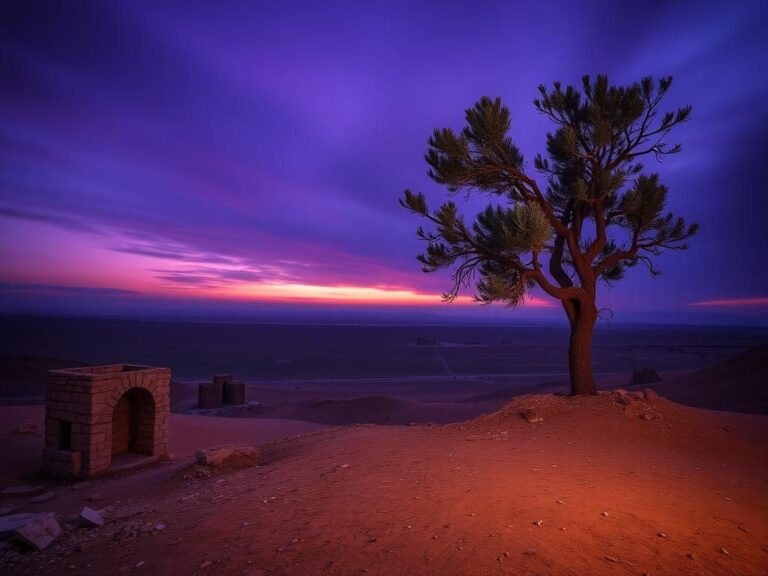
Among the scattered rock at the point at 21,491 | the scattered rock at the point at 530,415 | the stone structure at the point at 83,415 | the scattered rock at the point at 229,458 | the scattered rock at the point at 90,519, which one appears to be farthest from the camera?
the stone structure at the point at 83,415

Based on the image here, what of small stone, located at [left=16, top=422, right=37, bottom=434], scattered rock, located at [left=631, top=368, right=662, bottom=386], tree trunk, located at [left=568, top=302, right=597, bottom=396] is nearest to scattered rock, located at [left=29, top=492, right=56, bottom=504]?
small stone, located at [left=16, top=422, right=37, bottom=434]

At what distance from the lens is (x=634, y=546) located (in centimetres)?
444

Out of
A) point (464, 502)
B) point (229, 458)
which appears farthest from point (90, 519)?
point (464, 502)

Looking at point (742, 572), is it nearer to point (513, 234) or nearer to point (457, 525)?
point (457, 525)

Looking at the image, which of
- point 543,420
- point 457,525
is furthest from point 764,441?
point 457,525

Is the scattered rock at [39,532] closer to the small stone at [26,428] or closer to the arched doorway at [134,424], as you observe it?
the arched doorway at [134,424]

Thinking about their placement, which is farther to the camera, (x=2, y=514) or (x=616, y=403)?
(x=616, y=403)

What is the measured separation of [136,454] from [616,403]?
12974mm

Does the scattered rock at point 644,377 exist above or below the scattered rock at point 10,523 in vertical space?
below

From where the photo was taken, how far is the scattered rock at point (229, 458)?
32.8 feet

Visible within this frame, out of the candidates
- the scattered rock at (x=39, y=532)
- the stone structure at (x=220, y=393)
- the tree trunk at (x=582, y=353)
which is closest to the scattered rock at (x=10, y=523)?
the scattered rock at (x=39, y=532)

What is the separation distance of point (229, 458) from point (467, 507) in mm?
6744

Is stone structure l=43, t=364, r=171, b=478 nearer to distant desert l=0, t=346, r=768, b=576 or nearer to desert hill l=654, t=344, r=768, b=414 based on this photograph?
distant desert l=0, t=346, r=768, b=576

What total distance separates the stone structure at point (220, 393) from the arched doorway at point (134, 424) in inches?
445
